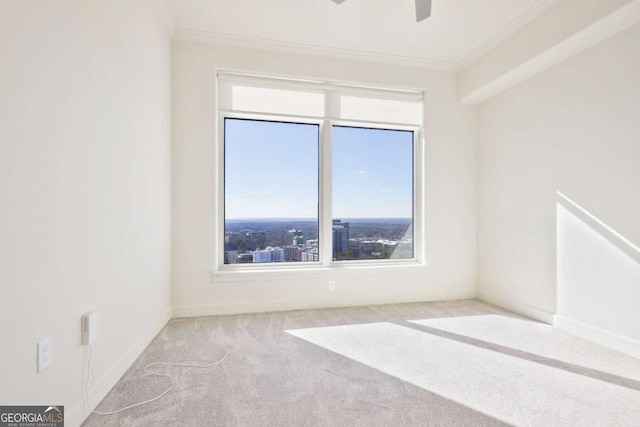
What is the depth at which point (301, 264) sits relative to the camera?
3.46 m

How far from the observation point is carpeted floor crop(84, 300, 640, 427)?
1588 millimetres

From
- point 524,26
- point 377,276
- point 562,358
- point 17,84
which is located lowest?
point 562,358

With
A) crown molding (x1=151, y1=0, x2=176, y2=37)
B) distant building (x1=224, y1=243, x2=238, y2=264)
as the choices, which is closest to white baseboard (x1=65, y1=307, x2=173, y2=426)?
distant building (x1=224, y1=243, x2=238, y2=264)

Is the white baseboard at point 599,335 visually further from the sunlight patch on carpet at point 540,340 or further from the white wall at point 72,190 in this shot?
the white wall at point 72,190

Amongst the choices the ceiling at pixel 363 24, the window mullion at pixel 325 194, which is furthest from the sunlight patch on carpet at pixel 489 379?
the ceiling at pixel 363 24

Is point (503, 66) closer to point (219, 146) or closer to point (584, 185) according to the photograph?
point (584, 185)

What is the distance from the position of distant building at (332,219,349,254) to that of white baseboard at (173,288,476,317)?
1.92 feet

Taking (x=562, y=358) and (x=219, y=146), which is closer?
(x=562, y=358)

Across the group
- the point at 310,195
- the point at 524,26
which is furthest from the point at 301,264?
the point at 524,26

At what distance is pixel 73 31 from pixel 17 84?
524 mm

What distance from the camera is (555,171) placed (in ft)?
9.37

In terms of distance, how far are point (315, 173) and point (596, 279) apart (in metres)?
2.74

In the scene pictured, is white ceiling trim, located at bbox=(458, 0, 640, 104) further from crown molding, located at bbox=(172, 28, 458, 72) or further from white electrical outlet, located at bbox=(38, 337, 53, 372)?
white electrical outlet, located at bbox=(38, 337, 53, 372)

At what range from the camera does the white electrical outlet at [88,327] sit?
154cm
